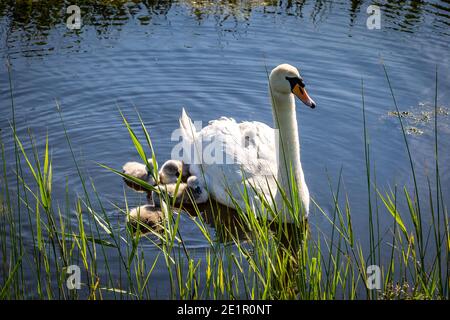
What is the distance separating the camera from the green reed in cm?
446

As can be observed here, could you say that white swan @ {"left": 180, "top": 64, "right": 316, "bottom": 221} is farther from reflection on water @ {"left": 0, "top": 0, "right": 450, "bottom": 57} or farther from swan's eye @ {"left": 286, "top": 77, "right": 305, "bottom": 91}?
reflection on water @ {"left": 0, "top": 0, "right": 450, "bottom": 57}

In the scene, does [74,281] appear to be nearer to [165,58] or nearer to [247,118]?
[247,118]

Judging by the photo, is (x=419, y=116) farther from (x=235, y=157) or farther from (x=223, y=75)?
(x=235, y=157)

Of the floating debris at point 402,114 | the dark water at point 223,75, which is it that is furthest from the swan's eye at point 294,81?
the floating debris at point 402,114

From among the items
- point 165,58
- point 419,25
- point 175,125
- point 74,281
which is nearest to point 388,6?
point 419,25

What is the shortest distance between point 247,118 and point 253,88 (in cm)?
84

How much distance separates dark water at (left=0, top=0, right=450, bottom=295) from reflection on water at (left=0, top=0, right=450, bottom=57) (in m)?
0.02

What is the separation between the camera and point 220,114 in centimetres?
984

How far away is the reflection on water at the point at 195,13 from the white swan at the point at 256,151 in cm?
418

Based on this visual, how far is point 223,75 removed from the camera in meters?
10.8

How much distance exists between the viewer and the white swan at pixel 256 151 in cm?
720

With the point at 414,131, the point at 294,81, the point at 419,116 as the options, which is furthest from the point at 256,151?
the point at 419,116

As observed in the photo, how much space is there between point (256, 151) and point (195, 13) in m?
5.51

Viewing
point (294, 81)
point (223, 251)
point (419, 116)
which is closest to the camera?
point (223, 251)
